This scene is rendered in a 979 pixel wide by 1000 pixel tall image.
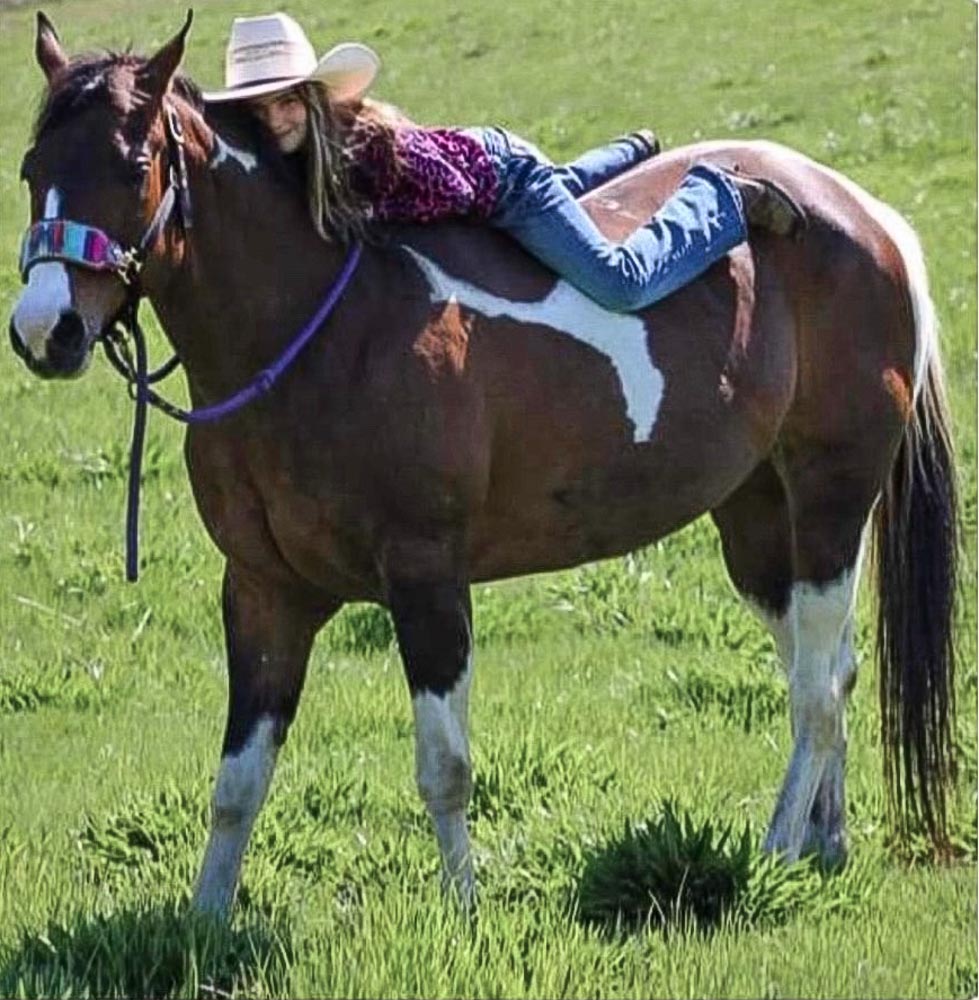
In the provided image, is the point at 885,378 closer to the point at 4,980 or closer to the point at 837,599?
the point at 837,599

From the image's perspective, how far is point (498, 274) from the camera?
193 inches

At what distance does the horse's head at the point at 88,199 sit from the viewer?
13.4 ft

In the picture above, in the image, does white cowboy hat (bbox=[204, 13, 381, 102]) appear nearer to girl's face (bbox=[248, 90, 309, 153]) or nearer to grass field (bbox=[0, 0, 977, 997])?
girl's face (bbox=[248, 90, 309, 153])

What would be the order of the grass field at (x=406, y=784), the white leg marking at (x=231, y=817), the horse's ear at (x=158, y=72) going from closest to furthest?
the grass field at (x=406, y=784) < the horse's ear at (x=158, y=72) < the white leg marking at (x=231, y=817)

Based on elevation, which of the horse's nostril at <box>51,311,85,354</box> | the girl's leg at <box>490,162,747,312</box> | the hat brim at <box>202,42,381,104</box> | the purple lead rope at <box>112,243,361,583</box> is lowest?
the purple lead rope at <box>112,243,361,583</box>

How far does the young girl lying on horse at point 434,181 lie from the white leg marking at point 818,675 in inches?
40.7

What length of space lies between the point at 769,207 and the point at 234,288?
1587mm

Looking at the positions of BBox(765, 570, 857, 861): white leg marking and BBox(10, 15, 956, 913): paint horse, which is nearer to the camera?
BBox(10, 15, 956, 913): paint horse

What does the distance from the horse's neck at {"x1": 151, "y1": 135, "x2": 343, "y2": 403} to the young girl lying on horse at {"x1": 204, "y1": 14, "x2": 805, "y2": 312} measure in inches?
4.7

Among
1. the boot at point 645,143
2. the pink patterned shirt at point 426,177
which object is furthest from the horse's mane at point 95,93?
the boot at point 645,143

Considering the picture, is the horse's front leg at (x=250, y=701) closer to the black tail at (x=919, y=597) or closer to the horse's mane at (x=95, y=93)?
the horse's mane at (x=95, y=93)

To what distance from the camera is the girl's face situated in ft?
15.4

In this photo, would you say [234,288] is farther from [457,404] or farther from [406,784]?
[406,784]

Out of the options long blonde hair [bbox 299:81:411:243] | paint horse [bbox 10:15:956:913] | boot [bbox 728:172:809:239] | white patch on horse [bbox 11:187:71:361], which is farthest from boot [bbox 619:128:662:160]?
white patch on horse [bbox 11:187:71:361]
